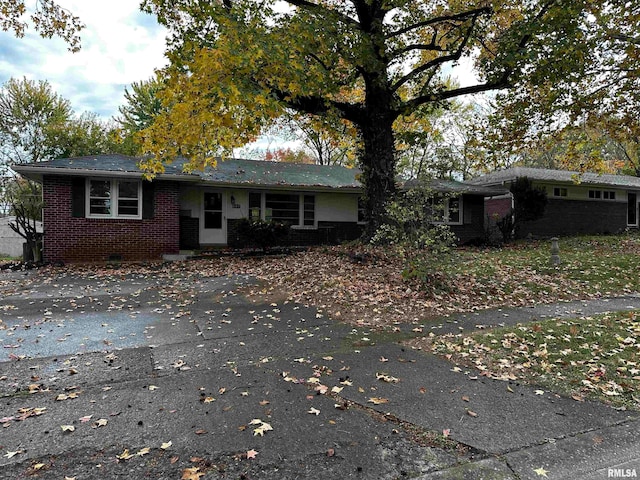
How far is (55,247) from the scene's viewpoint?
11.9 metres

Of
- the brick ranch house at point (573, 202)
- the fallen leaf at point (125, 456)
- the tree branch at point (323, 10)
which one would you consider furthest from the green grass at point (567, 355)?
the brick ranch house at point (573, 202)

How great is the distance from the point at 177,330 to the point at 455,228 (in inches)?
599

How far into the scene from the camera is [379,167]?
11.5 m

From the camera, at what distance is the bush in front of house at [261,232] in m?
13.3

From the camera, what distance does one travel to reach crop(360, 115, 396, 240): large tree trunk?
1147 centimetres

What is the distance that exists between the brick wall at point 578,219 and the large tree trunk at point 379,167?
10701 mm

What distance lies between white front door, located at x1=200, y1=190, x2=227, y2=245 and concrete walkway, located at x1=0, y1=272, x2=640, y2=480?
905 centimetres

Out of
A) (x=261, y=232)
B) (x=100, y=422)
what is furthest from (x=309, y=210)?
(x=100, y=422)

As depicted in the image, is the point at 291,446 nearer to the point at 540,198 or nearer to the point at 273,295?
the point at 273,295

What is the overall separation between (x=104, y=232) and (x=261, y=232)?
4.83 meters

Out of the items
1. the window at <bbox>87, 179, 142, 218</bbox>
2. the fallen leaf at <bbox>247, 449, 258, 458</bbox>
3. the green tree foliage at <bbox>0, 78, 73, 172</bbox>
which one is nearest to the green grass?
the fallen leaf at <bbox>247, 449, 258, 458</bbox>

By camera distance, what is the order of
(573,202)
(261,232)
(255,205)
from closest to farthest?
(261,232) < (255,205) < (573,202)

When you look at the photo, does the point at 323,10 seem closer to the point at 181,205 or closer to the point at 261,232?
the point at 261,232

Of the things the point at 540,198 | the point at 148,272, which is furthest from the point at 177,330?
the point at 540,198
